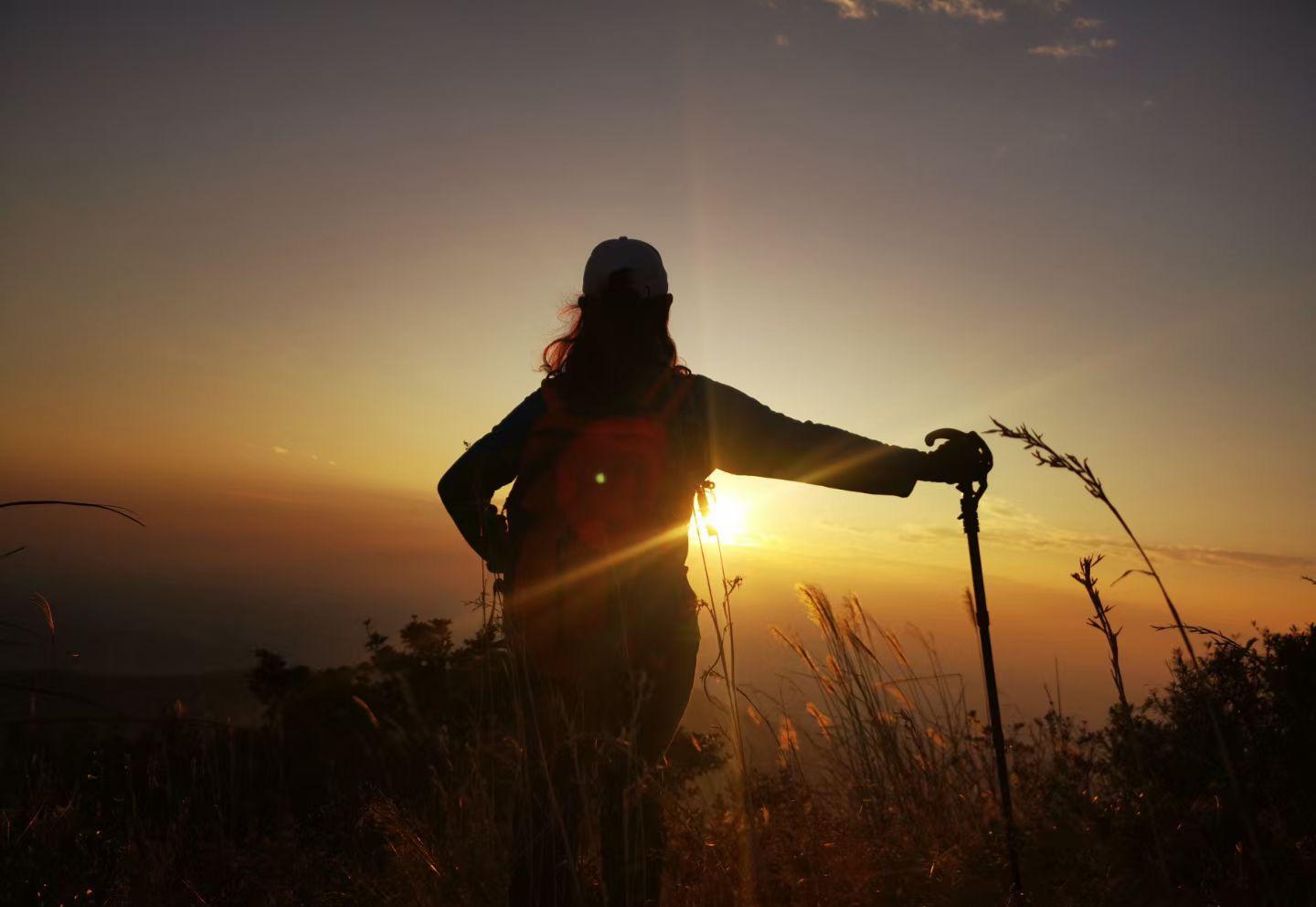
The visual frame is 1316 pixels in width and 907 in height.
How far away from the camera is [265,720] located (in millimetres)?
7902

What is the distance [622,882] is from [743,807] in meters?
0.63

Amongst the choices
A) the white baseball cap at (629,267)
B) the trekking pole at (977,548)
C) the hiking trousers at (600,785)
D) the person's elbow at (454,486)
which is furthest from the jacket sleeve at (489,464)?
the trekking pole at (977,548)

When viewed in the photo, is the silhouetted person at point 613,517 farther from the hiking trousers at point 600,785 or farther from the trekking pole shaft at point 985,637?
the trekking pole shaft at point 985,637

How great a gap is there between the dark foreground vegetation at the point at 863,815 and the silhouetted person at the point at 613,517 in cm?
13

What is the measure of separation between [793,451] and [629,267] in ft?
3.01

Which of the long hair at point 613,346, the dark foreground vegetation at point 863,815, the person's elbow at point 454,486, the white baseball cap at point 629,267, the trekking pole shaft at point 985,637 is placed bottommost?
the dark foreground vegetation at point 863,815

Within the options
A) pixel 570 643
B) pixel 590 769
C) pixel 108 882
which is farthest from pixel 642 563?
pixel 108 882

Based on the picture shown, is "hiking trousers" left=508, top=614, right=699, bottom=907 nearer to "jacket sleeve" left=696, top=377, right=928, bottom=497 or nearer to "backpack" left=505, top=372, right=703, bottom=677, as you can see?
"backpack" left=505, top=372, right=703, bottom=677

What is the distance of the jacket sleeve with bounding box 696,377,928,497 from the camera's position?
2863 millimetres

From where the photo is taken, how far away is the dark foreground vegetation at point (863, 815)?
8.36ft

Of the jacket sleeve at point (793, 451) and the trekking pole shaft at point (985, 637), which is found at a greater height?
the jacket sleeve at point (793, 451)

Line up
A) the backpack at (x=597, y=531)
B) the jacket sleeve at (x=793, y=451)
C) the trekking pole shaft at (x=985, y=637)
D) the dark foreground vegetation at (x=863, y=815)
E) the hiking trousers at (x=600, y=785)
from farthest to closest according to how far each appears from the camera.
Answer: the jacket sleeve at (x=793, y=451) → the trekking pole shaft at (x=985, y=637) → the dark foreground vegetation at (x=863, y=815) → the backpack at (x=597, y=531) → the hiking trousers at (x=600, y=785)

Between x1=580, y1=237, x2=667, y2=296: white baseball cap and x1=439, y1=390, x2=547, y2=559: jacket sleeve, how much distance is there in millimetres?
498

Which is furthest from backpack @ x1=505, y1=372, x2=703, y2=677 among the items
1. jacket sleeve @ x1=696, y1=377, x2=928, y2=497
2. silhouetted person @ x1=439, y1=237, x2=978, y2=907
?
jacket sleeve @ x1=696, y1=377, x2=928, y2=497
